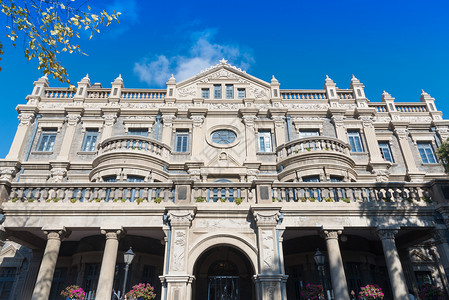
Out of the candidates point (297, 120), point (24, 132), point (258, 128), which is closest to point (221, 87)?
point (258, 128)

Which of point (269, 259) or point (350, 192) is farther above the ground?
point (350, 192)

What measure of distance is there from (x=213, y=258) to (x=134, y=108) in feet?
43.0

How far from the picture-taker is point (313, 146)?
19.8 m

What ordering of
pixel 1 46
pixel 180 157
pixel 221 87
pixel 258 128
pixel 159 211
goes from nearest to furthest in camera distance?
pixel 1 46 → pixel 159 211 → pixel 180 157 → pixel 258 128 → pixel 221 87

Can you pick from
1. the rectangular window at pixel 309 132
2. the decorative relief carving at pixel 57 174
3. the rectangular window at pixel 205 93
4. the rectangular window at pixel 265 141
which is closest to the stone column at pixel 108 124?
the decorative relief carving at pixel 57 174

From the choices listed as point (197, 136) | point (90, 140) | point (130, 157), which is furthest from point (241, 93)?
point (90, 140)

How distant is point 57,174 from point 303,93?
Result: 18595 mm

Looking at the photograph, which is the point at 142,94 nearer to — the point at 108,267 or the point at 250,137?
the point at 250,137

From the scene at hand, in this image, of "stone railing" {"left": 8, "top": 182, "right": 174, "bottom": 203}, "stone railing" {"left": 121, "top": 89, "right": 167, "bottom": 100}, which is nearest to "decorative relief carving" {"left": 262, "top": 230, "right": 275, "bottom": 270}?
"stone railing" {"left": 8, "top": 182, "right": 174, "bottom": 203}

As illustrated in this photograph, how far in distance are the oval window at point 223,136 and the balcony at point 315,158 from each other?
13.0 feet

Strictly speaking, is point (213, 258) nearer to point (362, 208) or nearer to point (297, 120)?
point (362, 208)

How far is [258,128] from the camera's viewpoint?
22.6 m

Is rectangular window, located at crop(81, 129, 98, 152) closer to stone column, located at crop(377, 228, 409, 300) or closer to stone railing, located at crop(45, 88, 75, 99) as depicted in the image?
stone railing, located at crop(45, 88, 75, 99)

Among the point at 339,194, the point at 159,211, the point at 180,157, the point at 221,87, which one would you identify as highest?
the point at 221,87
